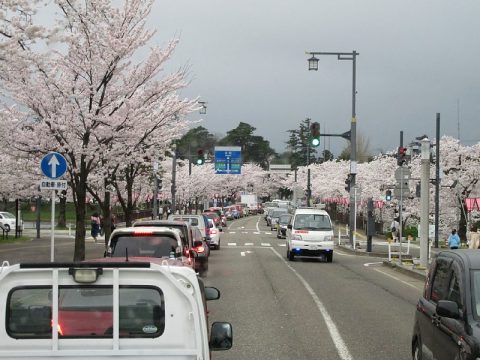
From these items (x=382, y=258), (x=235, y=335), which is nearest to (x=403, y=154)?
(x=382, y=258)

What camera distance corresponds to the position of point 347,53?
34.8m

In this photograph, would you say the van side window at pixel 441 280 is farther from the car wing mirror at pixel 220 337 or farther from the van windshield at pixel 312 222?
the van windshield at pixel 312 222

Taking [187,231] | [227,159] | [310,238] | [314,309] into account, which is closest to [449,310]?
[314,309]

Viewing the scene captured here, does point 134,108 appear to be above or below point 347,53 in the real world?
below

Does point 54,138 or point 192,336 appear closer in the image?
point 192,336

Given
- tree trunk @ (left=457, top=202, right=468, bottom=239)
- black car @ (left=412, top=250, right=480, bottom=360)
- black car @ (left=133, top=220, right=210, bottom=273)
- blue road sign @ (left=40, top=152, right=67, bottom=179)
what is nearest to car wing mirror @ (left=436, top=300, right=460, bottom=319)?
black car @ (left=412, top=250, right=480, bottom=360)

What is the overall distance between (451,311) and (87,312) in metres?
3.15

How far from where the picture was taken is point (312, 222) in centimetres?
2742

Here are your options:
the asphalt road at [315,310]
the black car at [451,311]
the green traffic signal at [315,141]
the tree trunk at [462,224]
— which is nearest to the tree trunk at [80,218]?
the asphalt road at [315,310]

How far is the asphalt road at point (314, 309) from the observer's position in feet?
31.9

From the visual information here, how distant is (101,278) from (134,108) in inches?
709

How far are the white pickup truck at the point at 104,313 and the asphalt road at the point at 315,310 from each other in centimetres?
503

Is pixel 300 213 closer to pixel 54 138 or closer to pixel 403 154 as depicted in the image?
pixel 403 154

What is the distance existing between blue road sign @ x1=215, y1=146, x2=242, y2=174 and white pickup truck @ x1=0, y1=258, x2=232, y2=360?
67.5 metres
